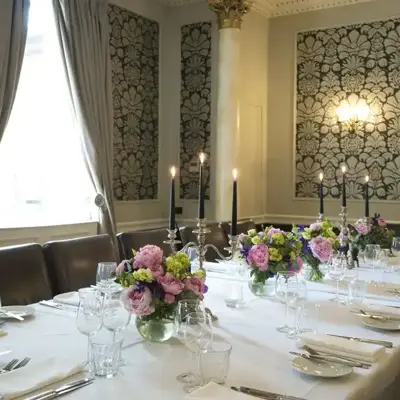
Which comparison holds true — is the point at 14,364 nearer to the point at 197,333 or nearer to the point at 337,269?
the point at 197,333

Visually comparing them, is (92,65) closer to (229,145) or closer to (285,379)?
(229,145)

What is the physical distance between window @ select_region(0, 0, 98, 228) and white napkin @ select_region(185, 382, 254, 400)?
3.12 meters

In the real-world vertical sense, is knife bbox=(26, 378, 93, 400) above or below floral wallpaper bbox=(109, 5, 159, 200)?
below

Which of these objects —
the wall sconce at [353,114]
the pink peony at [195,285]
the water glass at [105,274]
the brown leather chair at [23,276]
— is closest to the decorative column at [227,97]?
the wall sconce at [353,114]

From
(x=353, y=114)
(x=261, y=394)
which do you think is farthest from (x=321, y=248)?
(x=353, y=114)

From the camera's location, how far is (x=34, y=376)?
1.28m

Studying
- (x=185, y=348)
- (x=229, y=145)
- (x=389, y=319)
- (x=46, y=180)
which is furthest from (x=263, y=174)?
(x=185, y=348)

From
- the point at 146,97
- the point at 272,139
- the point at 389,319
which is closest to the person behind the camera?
the point at 389,319

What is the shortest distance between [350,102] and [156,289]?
4.31 m

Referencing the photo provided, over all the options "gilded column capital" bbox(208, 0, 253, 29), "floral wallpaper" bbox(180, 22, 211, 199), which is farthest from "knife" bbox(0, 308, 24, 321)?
"gilded column capital" bbox(208, 0, 253, 29)

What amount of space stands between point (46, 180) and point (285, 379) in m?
3.47

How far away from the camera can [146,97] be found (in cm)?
533

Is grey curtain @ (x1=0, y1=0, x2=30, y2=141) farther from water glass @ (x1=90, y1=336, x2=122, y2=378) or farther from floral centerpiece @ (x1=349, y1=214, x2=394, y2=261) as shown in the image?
water glass @ (x1=90, y1=336, x2=122, y2=378)

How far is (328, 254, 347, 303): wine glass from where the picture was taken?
222cm
